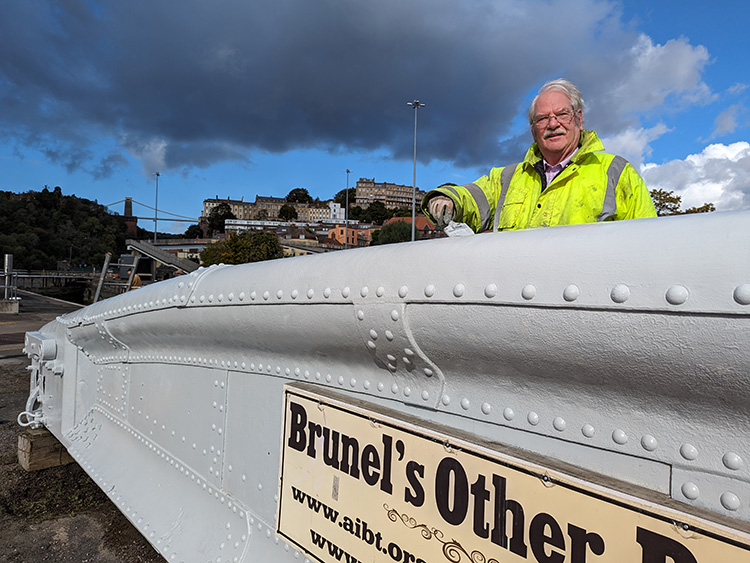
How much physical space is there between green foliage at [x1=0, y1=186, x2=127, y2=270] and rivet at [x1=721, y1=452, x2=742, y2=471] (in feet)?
233

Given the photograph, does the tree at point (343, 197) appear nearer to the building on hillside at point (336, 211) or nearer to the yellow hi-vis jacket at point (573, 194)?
the building on hillside at point (336, 211)

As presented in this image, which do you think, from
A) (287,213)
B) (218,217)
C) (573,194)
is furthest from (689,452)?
(287,213)

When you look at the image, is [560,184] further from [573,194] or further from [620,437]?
[620,437]

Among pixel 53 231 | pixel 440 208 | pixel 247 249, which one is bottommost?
pixel 440 208

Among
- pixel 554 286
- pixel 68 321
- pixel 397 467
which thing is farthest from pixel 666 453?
pixel 68 321

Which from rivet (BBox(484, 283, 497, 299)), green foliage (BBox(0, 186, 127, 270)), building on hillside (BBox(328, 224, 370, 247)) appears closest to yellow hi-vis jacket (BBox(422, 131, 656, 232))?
rivet (BBox(484, 283, 497, 299))

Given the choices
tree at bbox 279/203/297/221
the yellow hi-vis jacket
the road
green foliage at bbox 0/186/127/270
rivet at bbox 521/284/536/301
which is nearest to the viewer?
rivet at bbox 521/284/536/301

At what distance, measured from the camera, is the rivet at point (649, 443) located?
921mm

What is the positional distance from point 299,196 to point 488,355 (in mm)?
123981

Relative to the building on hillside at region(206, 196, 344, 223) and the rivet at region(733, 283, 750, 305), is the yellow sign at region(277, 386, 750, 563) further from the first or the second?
the building on hillside at region(206, 196, 344, 223)

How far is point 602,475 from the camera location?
0.97 metres

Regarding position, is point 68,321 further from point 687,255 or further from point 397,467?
point 687,255

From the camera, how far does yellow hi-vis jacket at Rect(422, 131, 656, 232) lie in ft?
5.42

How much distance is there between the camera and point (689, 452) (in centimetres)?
88
